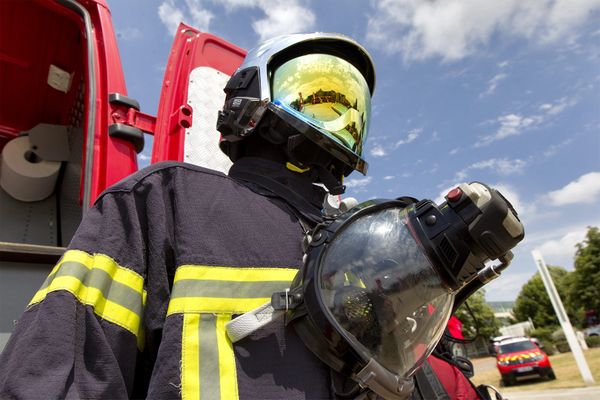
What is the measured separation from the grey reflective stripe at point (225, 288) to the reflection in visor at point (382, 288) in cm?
14

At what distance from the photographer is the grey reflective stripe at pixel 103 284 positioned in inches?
35.2

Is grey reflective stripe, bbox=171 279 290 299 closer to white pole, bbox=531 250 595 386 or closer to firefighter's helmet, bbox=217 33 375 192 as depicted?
firefighter's helmet, bbox=217 33 375 192

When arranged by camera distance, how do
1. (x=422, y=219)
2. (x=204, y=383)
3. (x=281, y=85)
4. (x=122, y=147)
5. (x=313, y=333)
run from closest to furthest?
(x=204, y=383), (x=313, y=333), (x=422, y=219), (x=281, y=85), (x=122, y=147)

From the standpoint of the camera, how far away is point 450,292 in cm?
118

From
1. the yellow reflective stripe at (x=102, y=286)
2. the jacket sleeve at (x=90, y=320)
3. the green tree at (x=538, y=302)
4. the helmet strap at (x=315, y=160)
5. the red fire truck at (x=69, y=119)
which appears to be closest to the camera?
the jacket sleeve at (x=90, y=320)

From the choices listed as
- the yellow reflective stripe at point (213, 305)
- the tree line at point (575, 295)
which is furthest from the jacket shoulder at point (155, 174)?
the tree line at point (575, 295)

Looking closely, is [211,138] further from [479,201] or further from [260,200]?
[479,201]

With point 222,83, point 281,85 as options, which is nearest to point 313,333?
point 281,85

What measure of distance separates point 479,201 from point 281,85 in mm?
889

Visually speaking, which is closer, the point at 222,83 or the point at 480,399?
the point at 480,399

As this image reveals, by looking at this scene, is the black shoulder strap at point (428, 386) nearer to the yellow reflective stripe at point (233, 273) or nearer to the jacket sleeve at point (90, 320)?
the yellow reflective stripe at point (233, 273)

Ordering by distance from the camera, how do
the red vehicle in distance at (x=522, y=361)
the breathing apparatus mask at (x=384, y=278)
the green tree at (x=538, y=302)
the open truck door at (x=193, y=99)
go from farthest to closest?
the green tree at (x=538, y=302) < the red vehicle in distance at (x=522, y=361) < the open truck door at (x=193, y=99) < the breathing apparatus mask at (x=384, y=278)

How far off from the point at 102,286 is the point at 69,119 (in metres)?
2.69

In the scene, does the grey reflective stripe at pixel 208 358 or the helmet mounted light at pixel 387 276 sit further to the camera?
the helmet mounted light at pixel 387 276
